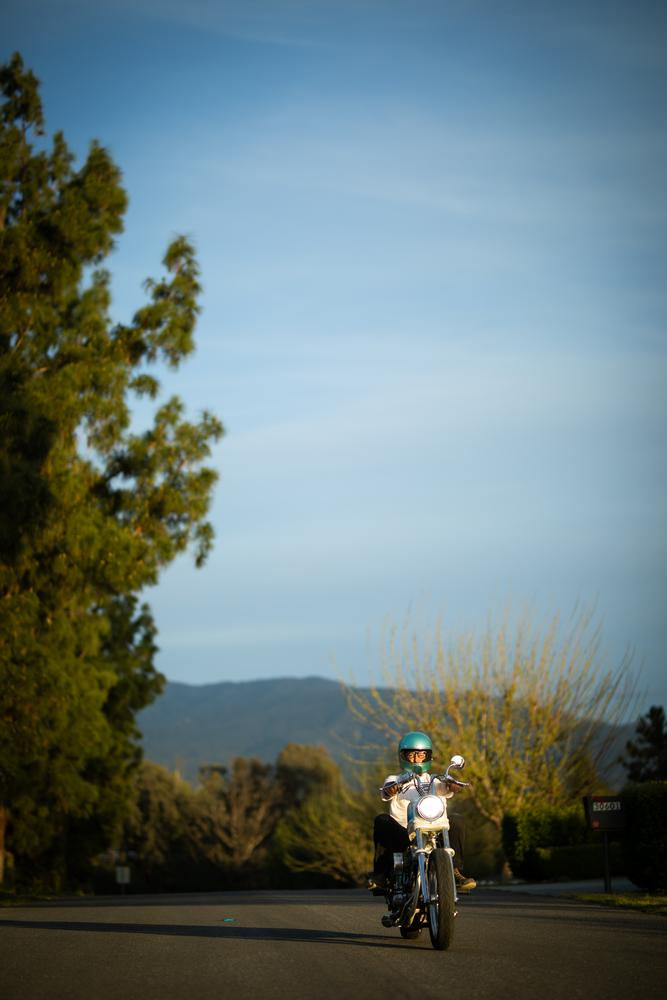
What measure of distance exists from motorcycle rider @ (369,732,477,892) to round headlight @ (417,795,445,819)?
0.85 ft

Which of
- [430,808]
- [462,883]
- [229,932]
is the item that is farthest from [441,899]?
[229,932]

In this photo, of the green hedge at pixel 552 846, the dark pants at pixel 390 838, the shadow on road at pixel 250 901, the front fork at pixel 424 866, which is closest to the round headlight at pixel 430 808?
the front fork at pixel 424 866

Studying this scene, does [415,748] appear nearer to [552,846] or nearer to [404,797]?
[404,797]

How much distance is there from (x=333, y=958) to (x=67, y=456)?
22.5 metres

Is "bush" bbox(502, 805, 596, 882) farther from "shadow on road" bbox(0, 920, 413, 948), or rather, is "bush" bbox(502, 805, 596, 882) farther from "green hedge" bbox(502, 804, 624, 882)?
"shadow on road" bbox(0, 920, 413, 948)

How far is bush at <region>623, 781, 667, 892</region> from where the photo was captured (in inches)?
649

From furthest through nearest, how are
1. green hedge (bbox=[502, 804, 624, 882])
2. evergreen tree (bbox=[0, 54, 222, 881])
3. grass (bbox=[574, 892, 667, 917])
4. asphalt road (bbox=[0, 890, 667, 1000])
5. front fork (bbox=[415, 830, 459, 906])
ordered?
evergreen tree (bbox=[0, 54, 222, 881]) → green hedge (bbox=[502, 804, 624, 882]) → grass (bbox=[574, 892, 667, 917]) → front fork (bbox=[415, 830, 459, 906]) → asphalt road (bbox=[0, 890, 667, 1000])

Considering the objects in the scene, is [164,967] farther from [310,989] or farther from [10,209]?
[10,209]

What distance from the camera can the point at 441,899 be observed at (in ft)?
30.5

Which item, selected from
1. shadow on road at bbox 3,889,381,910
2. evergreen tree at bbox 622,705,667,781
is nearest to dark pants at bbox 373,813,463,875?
shadow on road at bbox 3,889,381,910

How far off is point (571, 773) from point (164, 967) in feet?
71.3

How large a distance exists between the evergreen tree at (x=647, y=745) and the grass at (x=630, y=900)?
32.6 m

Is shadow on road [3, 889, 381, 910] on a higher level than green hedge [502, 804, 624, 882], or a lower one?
lower

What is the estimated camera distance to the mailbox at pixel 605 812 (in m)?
16.5
